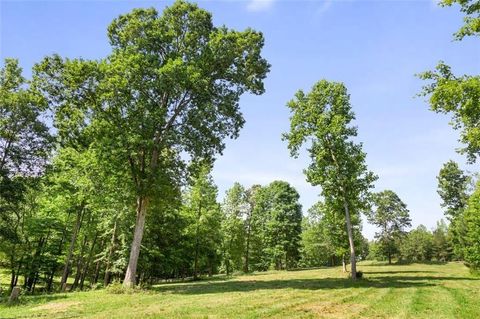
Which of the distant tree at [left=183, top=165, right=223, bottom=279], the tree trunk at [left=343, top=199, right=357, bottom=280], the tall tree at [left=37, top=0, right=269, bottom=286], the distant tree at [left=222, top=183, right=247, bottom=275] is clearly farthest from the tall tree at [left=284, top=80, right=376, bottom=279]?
the distant tree at [left=222, top=183, right=247, bottom=275]

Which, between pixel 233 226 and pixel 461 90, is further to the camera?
pixel 233 226

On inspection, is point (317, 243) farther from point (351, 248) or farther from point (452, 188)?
point (351, 248)

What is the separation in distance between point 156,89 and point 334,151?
17.2 metres

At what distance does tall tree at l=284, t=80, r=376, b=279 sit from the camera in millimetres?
31500

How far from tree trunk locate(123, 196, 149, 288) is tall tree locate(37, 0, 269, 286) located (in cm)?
7

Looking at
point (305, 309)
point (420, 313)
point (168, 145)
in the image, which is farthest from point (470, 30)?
point (168, 145)

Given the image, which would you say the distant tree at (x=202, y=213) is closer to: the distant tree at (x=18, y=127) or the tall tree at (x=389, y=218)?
the distant tree at (x=18, y=127)

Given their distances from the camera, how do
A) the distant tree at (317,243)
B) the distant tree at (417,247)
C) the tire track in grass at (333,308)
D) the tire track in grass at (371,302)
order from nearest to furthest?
the tire track in grass at (333,308)
the tire track in grass at (371,302)
the distant tree at (317,243)
the distant tree at (417,247)

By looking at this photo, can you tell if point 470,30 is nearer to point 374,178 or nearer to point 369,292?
point 369,292

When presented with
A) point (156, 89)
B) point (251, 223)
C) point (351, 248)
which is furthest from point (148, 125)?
point (251, 223)

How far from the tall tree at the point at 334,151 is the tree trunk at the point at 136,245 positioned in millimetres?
16013

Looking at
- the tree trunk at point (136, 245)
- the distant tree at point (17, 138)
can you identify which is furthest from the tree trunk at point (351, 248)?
the distant tree at point (17, 138)

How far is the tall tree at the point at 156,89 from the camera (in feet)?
76.4

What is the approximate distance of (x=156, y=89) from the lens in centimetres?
2508
